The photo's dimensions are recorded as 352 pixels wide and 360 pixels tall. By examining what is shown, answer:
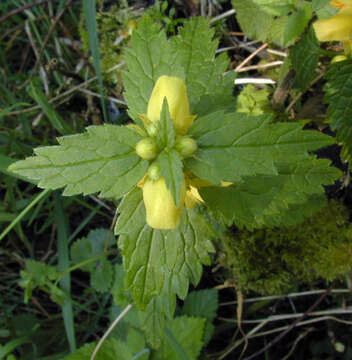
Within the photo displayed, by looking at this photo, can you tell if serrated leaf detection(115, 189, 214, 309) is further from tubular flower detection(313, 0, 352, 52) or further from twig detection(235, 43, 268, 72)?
twig detection(235, 43, 268, 72)

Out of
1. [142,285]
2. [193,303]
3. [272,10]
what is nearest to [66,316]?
[193,303]

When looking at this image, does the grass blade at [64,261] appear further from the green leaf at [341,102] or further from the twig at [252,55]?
the green leaf at [341,102]

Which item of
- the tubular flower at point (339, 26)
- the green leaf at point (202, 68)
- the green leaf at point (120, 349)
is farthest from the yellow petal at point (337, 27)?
the green leaf at point (120, 349)

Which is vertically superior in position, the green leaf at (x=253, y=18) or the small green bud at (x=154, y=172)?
the green leaf at (x=253, y=18)

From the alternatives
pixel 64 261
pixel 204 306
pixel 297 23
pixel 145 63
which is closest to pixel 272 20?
pixel 297 23

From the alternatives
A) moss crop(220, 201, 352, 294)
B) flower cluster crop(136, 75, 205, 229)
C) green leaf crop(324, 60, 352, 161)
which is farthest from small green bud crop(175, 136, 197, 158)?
moss crop(220, 201, 352, 294)

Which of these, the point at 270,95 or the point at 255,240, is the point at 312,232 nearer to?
the point at 255,240
